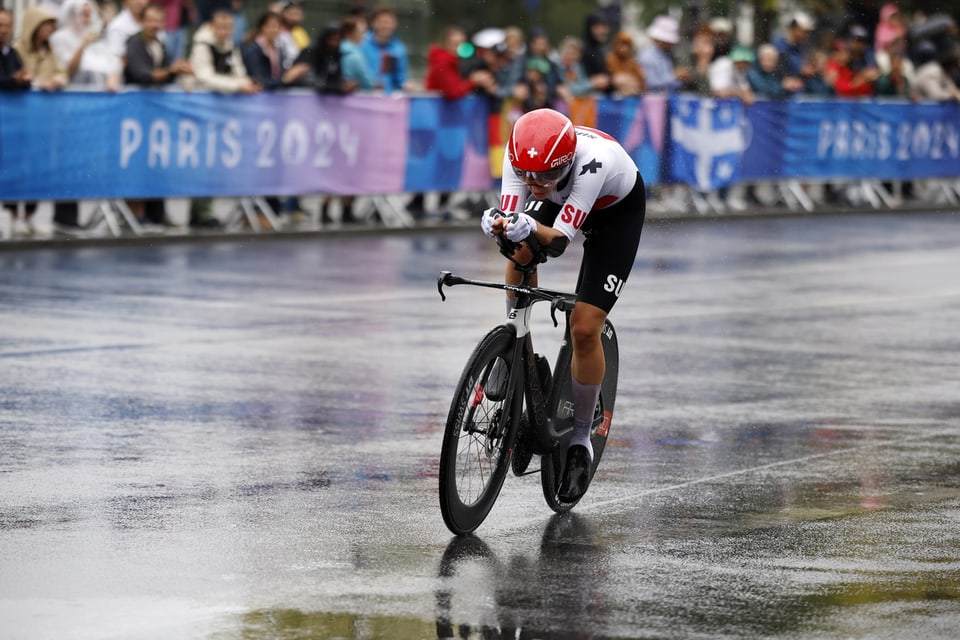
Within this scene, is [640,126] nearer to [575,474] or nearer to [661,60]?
[661,60]

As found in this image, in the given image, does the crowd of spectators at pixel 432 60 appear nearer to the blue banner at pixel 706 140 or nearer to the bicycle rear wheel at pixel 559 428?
the blue banner at pixel 706 140

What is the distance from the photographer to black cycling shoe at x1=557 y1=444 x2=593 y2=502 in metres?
8.16

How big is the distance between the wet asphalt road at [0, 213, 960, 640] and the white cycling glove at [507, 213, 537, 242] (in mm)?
1163

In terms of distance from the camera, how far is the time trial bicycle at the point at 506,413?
24.3 ft

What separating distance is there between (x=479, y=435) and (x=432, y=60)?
17.1 meters

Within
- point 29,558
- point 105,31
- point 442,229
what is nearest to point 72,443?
point 29,558

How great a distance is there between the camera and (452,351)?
1317 cm

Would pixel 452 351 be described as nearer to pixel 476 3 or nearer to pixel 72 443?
pixel 72 443

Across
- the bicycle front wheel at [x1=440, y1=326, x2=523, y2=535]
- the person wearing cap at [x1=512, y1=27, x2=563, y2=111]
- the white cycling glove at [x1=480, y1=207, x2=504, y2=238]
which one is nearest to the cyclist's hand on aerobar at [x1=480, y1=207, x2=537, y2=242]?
the white cycling glove at [x1=480, y1=207, x2=504, y2=238]

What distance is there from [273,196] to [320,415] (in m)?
12.5

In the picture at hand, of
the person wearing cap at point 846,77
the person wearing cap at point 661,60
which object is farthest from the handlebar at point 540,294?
the person wearing cap at point 846,77

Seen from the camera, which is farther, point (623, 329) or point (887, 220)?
point (887, 220)

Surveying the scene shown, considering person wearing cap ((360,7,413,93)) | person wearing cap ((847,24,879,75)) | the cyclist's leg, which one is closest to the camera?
the cyclist's leg

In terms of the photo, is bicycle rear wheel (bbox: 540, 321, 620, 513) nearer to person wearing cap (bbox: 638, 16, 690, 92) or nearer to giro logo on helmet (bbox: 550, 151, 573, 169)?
giro logo on helmet (bbox: 550, 151, 573, 169)
